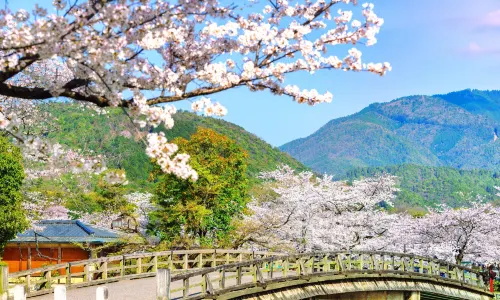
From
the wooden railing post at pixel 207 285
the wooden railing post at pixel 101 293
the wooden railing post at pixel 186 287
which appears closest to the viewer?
the wooden railing post at pixel 101 293

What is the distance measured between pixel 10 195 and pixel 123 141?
2423 inches

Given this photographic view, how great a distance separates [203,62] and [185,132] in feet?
319

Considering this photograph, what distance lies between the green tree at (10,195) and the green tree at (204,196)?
257 inches

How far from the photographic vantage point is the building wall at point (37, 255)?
36938 mm

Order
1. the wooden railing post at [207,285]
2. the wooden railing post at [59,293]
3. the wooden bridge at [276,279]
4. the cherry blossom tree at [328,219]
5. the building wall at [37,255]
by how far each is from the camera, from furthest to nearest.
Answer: the building wall at [37,255], the cherry blossom tree at [328,219], the wooden bridge at [276,279], the wooden railing post at [207,285], the wooden railing post at [59,293]

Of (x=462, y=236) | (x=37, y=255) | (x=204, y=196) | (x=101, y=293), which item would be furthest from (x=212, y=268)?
(x=37, y=255)

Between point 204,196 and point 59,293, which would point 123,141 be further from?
point 59,293

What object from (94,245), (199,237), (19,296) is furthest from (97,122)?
(19,296)

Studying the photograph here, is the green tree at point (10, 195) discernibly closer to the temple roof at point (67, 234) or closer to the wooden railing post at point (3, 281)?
the temple roof at point (67, 234)

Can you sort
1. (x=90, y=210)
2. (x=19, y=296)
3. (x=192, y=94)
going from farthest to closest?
1. (x=90, y=210)
2. (x=19, y=296)
3. (x=192, y=94)

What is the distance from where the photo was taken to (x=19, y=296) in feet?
34.1

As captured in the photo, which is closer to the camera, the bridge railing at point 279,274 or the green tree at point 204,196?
the bridge railing at point 279,274

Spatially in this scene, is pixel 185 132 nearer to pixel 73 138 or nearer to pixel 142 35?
pixel 73 138

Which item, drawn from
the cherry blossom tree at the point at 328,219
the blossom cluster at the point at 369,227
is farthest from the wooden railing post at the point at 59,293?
the blossom cluster at the point at 369,227
